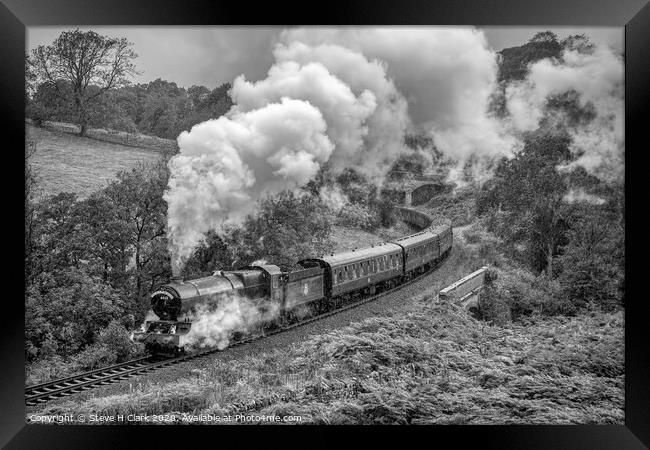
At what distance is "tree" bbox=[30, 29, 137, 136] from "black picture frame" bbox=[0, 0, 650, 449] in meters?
0.28

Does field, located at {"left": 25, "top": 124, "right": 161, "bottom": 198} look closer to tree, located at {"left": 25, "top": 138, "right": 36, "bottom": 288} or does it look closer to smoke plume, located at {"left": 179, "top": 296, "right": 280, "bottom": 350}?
tree, located at {"left": 25, "top": 138, "right": 36, "bottom": 288}

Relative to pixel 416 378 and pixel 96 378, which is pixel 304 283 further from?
pixel 96 378

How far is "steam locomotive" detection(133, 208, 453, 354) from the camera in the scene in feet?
21.4

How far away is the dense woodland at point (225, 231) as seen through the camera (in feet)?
22.6

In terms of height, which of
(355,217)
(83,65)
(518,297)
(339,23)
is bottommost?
(518,297)

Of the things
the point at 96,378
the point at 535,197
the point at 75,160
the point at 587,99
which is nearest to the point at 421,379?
the point at 535,197

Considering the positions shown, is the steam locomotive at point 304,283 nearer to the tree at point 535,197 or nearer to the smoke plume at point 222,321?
the smoke plume at point 222,321

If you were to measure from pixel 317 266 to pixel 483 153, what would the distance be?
2.56 metres

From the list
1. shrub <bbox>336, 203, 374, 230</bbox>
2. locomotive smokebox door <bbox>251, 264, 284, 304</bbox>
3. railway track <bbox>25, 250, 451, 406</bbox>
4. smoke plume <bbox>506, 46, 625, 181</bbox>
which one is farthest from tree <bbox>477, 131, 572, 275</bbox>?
railway track <bbox>25, 250, 451, 406</bbox>

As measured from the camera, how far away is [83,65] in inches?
281

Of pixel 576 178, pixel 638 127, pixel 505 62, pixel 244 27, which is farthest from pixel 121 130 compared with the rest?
pixel 638 127

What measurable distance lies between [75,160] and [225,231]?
6.78 feet

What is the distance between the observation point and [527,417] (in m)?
6.66

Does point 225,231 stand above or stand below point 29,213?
below
